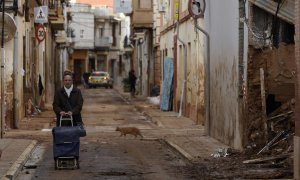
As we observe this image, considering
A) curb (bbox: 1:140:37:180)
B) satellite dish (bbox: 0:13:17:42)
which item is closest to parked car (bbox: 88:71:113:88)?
satellite dish (bbox: 0:13:17:42)

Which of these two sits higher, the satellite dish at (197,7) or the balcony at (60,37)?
the satellite dish at (197,7)

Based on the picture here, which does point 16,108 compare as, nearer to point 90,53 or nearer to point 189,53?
point 189,53

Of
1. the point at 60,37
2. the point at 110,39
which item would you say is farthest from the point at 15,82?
the point at 110,39

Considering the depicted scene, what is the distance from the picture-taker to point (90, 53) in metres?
103

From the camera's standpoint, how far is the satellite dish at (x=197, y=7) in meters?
21.9

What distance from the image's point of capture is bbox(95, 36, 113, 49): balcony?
102 m

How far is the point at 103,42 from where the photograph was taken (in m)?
102

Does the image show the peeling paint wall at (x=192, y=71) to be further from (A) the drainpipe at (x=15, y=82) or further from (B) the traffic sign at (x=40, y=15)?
(A) the drainpipe at (x=15, y=82)

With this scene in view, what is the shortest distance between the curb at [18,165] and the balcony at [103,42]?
275ft

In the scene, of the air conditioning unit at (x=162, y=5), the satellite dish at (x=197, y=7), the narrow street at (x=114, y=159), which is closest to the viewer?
the narrow street at (x=114, y=159)

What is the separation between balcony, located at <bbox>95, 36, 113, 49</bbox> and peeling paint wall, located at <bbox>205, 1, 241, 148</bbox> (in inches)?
3149

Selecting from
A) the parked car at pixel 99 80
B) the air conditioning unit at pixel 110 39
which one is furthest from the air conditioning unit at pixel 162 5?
the air conditioning unit at pixel 110 39

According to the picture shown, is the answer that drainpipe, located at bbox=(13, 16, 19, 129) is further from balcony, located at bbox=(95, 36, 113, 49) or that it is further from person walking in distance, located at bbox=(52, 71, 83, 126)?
balcony, located at bbox=(95, 36, 113, 49)

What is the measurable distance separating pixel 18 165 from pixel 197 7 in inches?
371
